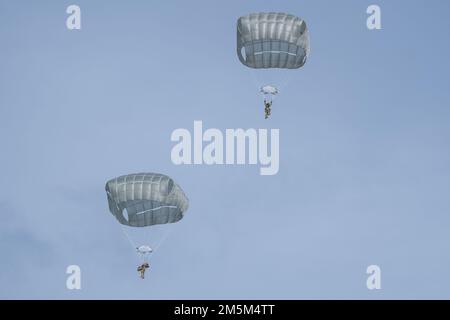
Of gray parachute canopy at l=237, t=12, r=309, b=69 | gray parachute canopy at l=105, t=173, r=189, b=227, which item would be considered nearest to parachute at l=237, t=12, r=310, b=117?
gray parachute canopy at l=237, t=12, r=309, b=69

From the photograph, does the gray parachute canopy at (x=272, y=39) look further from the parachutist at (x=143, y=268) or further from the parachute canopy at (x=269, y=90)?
the parachutist at (x=143, y=268)

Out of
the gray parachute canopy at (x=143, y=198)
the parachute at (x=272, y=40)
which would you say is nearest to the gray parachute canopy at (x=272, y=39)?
the parachute at (x=272, y=40)

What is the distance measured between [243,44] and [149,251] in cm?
1648

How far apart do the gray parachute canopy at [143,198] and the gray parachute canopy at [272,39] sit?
11191mm

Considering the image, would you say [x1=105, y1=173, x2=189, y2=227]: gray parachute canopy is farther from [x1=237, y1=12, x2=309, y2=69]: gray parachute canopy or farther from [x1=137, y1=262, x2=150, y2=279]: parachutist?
[x1=237, y1=12, x2=309, y2=69]: gray parachute canopy

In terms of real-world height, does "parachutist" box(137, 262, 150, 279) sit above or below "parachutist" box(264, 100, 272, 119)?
below

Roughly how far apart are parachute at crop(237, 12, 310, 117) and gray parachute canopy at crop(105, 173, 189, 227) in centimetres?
1058

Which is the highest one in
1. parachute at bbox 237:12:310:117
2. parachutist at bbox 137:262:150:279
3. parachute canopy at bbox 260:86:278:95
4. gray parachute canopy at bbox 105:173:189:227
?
parachute at bbox 237:12:310:117

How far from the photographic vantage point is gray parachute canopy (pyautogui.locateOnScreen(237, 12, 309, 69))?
299 feet

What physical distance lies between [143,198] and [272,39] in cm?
1472

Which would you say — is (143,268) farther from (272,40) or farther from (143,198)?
(272,40)
